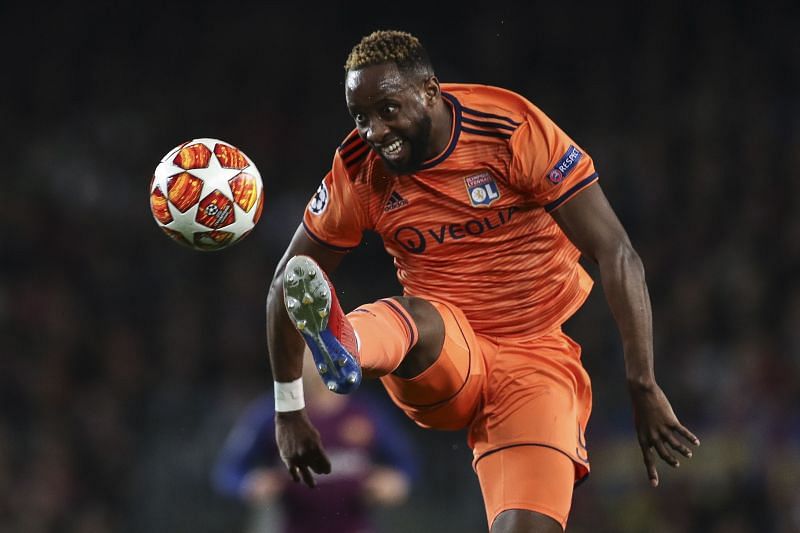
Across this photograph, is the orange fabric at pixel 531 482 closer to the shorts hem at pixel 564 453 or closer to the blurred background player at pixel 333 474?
the shorts hem at pixel 564 453

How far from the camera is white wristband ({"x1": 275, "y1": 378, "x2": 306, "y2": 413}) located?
448 cm

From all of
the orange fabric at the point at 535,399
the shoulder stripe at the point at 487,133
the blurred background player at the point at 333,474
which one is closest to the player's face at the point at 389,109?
the shoulder stripe at the point at 487,133

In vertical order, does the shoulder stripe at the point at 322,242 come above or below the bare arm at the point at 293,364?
above

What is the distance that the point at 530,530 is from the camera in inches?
158

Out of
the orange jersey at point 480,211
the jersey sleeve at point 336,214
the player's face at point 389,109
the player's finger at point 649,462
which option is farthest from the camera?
the jersey sleeve at point 336,214

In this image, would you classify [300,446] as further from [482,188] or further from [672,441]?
[672,441]

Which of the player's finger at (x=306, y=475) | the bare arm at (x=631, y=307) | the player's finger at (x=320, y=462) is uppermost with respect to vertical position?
the bare arm at (x=631, y=307)

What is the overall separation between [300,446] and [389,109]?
1.25 m

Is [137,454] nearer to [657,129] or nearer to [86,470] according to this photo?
[86,470]

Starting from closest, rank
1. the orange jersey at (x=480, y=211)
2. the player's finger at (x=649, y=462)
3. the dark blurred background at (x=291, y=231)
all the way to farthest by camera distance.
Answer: the player's finger at (x=649, y=462)
the orange jersey at (x=480, y=211)
the dark blurred background at (x=291, y=231)

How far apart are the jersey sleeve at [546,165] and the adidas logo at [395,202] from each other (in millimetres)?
381

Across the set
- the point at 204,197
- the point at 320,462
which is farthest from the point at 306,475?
the point at 204,197

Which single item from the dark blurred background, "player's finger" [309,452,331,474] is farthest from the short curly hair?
the dark blurred background

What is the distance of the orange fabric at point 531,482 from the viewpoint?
→ 4.08 m
